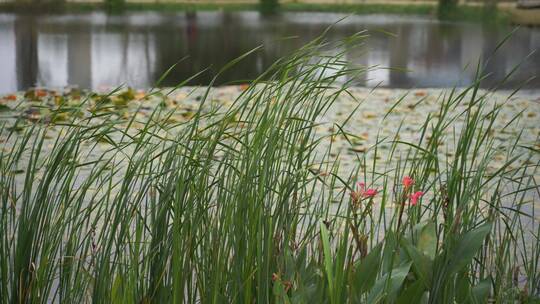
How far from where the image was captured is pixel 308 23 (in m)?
12.9

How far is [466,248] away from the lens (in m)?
1.56

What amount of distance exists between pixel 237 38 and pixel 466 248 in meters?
9.28

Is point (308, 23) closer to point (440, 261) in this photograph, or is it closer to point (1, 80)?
point (1, 80)

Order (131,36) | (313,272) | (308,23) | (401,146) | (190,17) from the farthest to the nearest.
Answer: (190,17) → (308,23) → (131,36) → (401,146) → (313,272)

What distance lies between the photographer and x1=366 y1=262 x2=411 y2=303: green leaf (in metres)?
1.46

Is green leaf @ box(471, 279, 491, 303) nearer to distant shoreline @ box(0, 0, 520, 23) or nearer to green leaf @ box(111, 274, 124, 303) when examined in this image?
green leaf @ box(111, 274, 124, 303)

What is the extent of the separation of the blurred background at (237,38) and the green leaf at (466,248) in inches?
111

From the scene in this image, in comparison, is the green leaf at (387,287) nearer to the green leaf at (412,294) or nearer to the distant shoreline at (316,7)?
the green leaf at (412,294)

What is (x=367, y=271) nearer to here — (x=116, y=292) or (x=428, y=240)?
(x=428, y=240)

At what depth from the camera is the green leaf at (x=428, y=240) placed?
1.62 meters

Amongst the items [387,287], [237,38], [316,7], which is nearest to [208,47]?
[237,38]

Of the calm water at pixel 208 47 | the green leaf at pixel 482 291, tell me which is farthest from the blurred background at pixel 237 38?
the green leaf at pixel 482 291

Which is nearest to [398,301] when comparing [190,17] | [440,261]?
[440,261]

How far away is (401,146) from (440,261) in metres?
2.90
